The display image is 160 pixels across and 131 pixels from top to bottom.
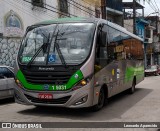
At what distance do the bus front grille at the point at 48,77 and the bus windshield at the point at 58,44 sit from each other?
0.31m

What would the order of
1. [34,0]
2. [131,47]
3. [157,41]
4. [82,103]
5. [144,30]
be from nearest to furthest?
[82,103]
[131,47]
[34,0]
[144,30]
[157,41]

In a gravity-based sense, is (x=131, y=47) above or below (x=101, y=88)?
above

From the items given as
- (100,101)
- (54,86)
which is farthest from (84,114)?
(54,86)

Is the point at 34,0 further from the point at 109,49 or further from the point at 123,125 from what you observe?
the point at 123,125

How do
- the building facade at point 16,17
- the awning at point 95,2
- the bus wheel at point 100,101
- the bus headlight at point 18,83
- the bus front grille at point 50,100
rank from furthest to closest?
the awning at point 95,2, the building facade at point 16,17, the bus wheel at point 100,101, the bus headlight at point 18,83, the bus front grille at point 50,100

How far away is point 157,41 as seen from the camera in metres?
62.0

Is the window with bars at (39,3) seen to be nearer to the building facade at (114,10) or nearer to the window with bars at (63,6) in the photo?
the window with bars at (63,6)

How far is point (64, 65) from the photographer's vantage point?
30.1 feet

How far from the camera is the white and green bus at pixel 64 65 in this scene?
911cm

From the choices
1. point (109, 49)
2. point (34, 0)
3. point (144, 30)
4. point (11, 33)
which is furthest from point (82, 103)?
point (144, 30)

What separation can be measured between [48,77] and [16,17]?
40.1 feet

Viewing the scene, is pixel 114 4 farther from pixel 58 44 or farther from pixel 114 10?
pixel 58 44

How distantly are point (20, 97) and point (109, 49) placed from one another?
135 inches

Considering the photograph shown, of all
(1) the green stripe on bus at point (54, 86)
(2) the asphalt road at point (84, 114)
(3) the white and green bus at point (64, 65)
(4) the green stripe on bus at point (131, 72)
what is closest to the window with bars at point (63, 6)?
(4) the green stripe on bus at point (131, 72)
